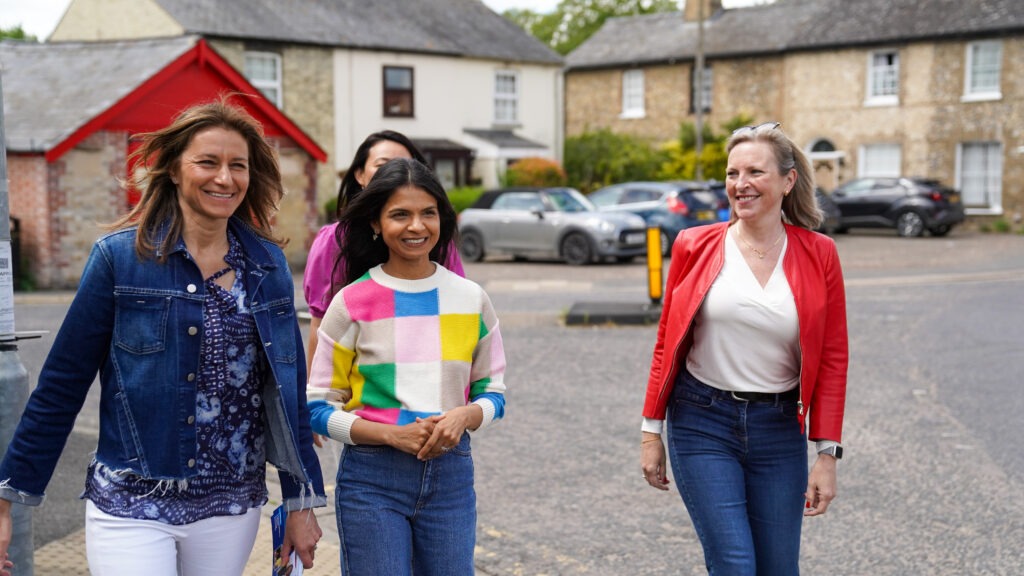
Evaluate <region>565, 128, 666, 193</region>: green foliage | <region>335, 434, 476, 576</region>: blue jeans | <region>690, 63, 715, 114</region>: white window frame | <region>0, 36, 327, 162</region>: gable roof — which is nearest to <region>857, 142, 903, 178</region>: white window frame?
<region>690, 63, 715, 114</region>: white window frame

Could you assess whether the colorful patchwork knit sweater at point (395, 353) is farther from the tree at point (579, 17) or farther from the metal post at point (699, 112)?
the tree at point (579, 17)

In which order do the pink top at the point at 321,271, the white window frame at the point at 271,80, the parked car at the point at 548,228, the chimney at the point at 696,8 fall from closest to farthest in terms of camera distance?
1. the pink top at the point at 321,271
2. the parked car at the point at 548,228
3. the white window frame at the point at 271,80
4. the chimney at the point at 696,8

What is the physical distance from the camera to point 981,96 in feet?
106

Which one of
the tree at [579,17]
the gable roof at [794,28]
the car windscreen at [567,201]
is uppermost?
the tree at [579,17]

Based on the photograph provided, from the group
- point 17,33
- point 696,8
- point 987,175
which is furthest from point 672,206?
point 17,33

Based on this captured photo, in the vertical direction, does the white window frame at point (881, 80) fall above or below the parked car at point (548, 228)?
above

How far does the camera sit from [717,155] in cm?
3294

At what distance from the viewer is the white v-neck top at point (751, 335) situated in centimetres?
354

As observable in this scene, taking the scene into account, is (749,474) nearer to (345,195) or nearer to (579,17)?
(345,195)

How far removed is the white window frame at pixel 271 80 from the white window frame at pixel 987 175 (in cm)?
2023

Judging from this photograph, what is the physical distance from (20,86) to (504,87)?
683 inches

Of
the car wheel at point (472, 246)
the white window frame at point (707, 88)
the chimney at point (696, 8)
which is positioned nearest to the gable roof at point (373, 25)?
the white window frame at point (707, 88)

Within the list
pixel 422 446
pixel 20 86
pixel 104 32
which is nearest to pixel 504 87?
pixel 104 32

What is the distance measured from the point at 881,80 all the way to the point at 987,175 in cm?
→ 440
